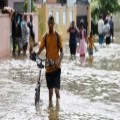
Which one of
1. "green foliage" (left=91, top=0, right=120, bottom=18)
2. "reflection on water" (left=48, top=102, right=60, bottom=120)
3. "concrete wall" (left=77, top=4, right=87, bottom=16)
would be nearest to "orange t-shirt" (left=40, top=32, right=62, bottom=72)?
"reflection on water" (left=48, top=102, right=60, bottom=120)

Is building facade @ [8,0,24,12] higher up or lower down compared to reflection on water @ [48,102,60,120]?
higher up

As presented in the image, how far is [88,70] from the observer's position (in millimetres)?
16906

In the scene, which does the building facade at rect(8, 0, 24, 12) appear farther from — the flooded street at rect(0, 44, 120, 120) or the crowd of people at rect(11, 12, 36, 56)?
the flooded street at rect(0, 44, 120, 120)

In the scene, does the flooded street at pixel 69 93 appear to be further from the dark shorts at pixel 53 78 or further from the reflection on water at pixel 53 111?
the dark shorts at pixel 53 78

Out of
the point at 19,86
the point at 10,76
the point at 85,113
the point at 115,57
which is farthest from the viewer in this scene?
the point at 115,57

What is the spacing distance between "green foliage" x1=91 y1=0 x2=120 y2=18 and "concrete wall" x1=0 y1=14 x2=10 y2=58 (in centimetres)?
2049

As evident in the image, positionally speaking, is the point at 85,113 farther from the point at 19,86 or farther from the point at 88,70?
the point at 88,70

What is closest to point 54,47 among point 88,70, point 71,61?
point 88,70

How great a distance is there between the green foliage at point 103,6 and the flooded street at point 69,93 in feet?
78.9

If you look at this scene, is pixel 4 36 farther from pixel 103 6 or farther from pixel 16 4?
pixel 103 6

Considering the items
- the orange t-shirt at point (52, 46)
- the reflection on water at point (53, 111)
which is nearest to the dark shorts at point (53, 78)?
the orange t-shirt at point (52, 46)

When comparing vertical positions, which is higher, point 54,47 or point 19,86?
point 54,47

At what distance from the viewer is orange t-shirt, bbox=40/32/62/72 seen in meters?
10.7

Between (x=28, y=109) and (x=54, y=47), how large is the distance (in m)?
1.32
